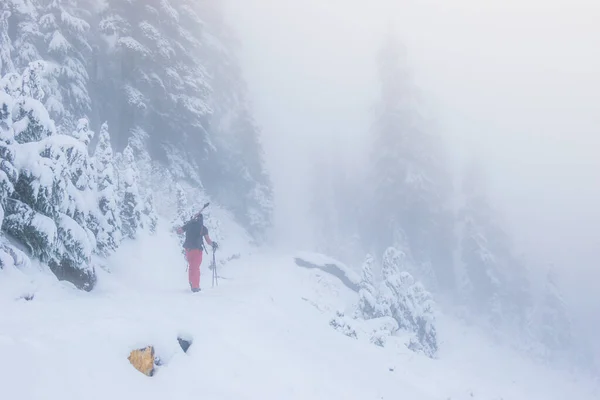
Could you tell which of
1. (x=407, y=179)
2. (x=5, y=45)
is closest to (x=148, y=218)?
(x=5, y=45)

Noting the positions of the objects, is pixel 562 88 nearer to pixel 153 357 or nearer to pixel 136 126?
pixel 136 126

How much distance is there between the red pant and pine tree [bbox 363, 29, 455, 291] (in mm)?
32408

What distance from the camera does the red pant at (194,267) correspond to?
407 inches

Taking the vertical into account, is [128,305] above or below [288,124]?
above

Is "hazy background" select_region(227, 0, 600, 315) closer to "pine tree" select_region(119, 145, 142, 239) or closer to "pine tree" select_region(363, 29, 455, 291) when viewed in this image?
"pine tree" select_region(363, 29, 455, 291)

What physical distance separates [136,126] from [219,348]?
22334 millimetres

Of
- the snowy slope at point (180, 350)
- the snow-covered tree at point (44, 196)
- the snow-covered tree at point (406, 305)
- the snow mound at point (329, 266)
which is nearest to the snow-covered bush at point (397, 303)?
the snow-covered tree at point (406, 305)

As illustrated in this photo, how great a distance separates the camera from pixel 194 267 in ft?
34.4

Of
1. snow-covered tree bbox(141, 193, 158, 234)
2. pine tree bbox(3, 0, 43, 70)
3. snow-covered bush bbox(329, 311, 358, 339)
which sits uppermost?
pine tree bbox(3, 0, 43, 70)

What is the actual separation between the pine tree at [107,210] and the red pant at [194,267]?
1712mm

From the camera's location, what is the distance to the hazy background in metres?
63.2

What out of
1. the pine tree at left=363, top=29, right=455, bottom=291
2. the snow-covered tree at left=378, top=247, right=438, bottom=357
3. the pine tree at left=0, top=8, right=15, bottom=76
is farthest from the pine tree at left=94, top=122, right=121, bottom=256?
the pine tree at left=363, top=29, right=455, bottom=291

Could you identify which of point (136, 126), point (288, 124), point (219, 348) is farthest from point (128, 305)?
point (288, 124)

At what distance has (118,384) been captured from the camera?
13.7 ft
